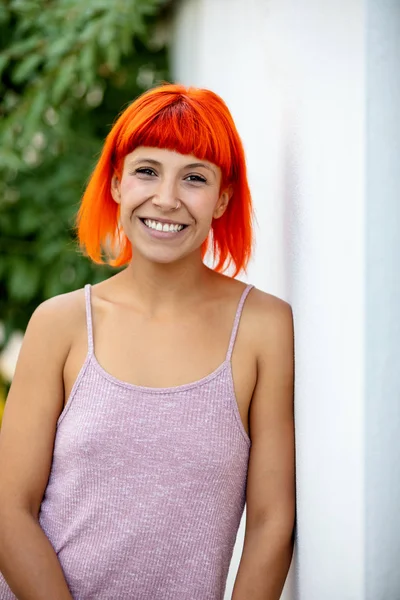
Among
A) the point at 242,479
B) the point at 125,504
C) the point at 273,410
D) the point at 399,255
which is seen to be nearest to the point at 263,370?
the point at 273,410

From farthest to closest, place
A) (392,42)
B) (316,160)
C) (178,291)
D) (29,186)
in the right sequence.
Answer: (29,186), (178,291), (316,160), (392,42)

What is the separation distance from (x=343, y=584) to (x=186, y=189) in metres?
0.77

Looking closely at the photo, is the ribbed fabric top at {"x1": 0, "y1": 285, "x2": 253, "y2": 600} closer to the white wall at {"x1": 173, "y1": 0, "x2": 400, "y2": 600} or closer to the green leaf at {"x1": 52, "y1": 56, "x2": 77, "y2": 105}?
the white wall at {"x1": 173, "y1": 0, "x2": 400, "y2": 600}

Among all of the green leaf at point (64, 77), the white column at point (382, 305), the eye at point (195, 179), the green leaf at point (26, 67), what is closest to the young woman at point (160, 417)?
the eye at point (195, 179)

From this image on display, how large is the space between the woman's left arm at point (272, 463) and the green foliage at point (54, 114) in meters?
1.82

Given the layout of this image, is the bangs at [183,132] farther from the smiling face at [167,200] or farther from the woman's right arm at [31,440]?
the woman's right arm at [31,440]

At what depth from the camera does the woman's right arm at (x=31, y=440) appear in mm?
1879

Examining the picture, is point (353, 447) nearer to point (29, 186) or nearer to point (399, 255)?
point (399, 255)

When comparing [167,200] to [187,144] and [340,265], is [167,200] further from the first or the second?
[340,265]

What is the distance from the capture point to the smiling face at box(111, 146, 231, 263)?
1.80 metres

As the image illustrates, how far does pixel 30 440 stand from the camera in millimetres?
1893

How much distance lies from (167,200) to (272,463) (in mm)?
547

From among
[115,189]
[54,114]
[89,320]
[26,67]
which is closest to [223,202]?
[115,189]

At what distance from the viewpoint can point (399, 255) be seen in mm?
1375
